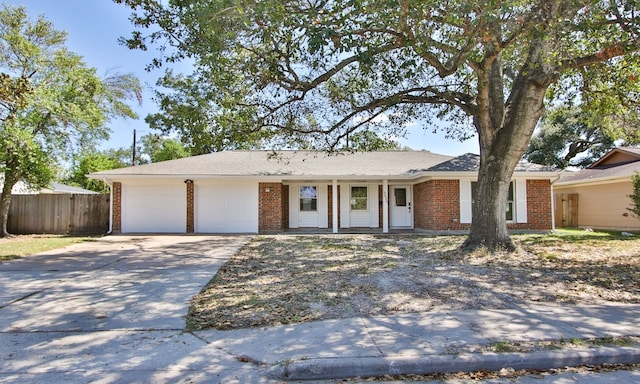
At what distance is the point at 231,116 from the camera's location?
1080 cm

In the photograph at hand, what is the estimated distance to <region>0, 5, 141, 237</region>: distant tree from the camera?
1406cm

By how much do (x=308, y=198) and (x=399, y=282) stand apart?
37.2 feet

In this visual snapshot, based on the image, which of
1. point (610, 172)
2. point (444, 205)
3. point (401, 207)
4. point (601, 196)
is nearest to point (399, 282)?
point (444, 205)

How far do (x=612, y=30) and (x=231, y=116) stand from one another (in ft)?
28.9

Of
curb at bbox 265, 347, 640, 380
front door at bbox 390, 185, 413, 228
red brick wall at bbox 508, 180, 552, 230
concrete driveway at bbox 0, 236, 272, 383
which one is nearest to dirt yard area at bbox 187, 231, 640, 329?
concrete driveway at bbox 0, 236, 272, 383

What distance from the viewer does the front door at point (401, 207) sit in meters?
18.0

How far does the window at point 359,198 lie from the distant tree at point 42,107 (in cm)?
1102

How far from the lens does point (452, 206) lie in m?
15.6

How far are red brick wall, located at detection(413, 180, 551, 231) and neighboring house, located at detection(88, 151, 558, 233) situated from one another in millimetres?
39

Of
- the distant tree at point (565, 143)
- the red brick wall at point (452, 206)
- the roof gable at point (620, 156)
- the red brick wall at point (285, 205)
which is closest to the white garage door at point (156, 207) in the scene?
the red brick wall at point (285, 205)

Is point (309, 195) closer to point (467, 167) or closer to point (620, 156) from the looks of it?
point (467, 167)

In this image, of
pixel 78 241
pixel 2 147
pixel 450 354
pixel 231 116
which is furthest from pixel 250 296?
pixel 2 147

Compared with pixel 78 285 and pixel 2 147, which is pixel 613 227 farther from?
pixel 2 147

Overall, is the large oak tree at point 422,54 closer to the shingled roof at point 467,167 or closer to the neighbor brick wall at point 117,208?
the shingled roof at point 467,167
